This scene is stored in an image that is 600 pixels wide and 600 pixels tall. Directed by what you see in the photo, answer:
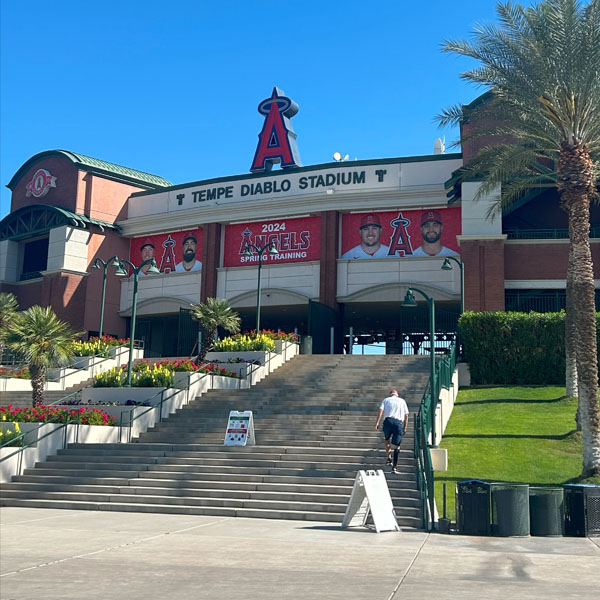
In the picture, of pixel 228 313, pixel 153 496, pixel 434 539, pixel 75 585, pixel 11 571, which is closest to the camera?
pixel 75 585

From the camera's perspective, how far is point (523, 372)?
3011 cm

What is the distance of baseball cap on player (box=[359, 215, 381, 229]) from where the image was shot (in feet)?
136

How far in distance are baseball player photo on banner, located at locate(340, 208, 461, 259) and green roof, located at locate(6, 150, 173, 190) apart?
15668 millimetres

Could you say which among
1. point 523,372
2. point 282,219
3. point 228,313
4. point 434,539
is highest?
point 282,219

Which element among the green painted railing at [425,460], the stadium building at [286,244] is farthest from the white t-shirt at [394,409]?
the stadium building at [286,244]

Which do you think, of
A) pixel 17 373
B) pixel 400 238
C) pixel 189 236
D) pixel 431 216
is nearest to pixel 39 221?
pixel 189 236

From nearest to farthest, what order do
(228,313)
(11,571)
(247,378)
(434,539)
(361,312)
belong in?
1. (11,571)
2. (434,539)
3. (247,378)
4. (228,313)
5. (361,312)

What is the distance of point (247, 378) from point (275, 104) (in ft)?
77.0

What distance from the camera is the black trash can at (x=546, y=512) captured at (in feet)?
44.0

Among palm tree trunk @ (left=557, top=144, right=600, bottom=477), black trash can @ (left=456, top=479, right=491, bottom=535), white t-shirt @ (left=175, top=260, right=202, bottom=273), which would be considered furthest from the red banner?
black trash can @ (left=456, top=479, right=491, bottom=535)

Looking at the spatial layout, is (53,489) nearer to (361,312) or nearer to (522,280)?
(522,280)

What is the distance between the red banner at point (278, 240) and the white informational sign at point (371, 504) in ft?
92.5

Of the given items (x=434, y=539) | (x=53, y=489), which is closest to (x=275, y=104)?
(x=53, y=489)

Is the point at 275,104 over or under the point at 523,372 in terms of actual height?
over
